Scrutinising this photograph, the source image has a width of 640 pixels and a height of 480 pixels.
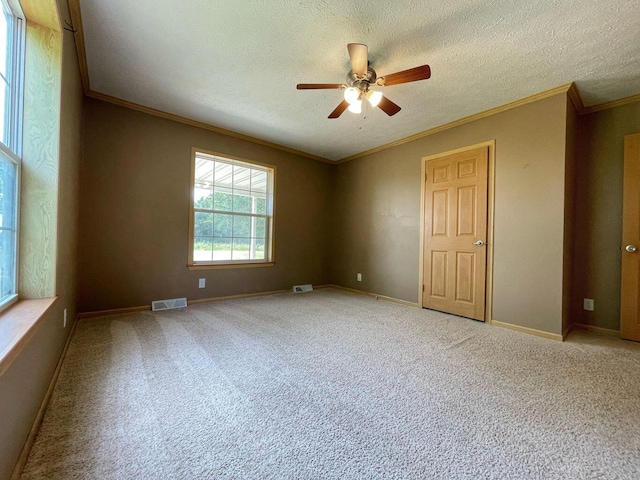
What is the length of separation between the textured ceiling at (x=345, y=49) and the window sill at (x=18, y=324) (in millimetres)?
2001

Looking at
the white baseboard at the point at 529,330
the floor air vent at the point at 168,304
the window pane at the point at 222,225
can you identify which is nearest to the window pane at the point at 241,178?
the window pane at the point at 222,225

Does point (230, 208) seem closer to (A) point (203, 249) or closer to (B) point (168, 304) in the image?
(A) point (203, 249)

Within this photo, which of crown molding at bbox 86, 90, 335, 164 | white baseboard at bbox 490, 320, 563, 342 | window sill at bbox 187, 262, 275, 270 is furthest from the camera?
window sill at bbox 187, 262, 275, 270

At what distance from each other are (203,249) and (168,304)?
838 millimetres

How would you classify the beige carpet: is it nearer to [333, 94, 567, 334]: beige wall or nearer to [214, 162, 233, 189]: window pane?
[333, 94, 567, 334]: beige wall

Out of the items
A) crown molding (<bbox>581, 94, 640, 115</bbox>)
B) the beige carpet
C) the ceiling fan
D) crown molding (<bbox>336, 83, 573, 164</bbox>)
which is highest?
crown molding (<bbox>336, 83, 573, 164</bbox>)

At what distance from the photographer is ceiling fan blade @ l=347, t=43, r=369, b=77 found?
6.30ft

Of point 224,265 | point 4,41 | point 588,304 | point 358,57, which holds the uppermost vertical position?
point 358,57

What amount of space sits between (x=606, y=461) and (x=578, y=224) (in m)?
2.76

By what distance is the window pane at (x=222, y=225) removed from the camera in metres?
3.96

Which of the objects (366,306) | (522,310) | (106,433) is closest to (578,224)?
(522,310)

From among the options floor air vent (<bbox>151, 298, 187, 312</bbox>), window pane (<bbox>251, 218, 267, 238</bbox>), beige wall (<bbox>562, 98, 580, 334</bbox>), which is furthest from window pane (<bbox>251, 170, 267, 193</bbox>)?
beige wall (<bbox>562, 98, 580, 334</bbox>)

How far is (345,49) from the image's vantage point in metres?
2.24

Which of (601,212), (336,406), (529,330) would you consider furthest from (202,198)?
(601,212)
